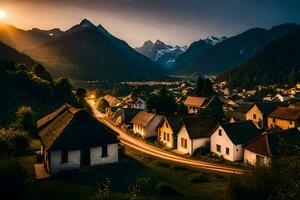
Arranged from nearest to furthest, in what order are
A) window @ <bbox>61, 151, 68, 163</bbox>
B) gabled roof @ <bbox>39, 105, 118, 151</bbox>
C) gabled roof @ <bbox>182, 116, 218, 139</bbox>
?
window @ <bbox>61, 151, 68, 163</bbox>
gabled roof @ <bbox>39, 105, 118, 151</bbox>
gabled roof @ <bbox>182, 116, 218, 139</bbox>

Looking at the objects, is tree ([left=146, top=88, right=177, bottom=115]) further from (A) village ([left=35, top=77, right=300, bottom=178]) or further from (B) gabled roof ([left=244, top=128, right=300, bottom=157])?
(B) gabled roof ([left=244, top=128, right=300, bottom=157])

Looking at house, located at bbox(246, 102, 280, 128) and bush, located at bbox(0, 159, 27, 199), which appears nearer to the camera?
bush, located at bbox(0, 159, 27, 199)

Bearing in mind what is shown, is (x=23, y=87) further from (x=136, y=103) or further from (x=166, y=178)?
(x=166, y=178)

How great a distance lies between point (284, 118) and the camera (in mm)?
78000

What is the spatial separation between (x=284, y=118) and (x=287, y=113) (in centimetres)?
176

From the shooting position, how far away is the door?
40656 mm

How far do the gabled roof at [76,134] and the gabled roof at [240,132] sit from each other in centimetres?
1978

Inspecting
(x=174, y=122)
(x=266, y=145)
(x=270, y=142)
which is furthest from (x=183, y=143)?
(x=270, y=142)

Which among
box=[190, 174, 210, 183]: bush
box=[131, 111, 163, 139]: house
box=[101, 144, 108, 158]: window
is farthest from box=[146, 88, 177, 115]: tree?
box=[190, 174, 210, 183]: bush

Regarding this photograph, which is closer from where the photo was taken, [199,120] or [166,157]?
[166,157]

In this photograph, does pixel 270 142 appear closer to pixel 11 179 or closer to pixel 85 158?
pixel 85 158

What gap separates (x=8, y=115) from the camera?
62.9 metres

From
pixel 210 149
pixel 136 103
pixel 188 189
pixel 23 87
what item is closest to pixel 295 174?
pixel 188 189

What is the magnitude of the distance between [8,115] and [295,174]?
56.7 m
